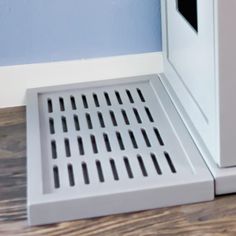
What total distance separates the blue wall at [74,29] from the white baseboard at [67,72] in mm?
11

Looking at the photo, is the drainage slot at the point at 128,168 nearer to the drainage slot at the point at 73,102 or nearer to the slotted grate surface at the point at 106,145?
the slotted grate surface at the point at 106,145

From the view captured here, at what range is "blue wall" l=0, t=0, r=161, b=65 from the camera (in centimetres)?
98

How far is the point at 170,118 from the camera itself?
0.89 metres

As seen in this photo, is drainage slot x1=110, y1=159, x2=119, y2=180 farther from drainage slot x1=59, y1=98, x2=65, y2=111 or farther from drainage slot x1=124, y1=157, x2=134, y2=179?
drainage slot x1=59, y1=98, x2=65, y2=111

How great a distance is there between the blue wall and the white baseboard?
11 millimetres

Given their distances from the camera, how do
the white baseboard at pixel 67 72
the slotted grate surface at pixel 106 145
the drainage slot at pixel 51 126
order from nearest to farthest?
the slotted grate surface at pixel 106 145 → the drainage slot at pixel 51 126 → the white baseboard at pixel 67 72

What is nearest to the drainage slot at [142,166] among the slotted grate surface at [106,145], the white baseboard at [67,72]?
the slotted grate surface at [106,145]

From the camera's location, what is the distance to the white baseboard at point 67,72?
1.00 meters

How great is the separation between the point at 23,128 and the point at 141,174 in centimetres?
24

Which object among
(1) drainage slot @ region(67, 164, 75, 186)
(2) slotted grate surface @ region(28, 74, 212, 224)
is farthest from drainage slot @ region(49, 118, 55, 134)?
(1) drainage slot @ region(67, 164, 75, 186)

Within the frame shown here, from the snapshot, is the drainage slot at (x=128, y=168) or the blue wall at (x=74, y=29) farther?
the blue wall at (x=74, y=29)

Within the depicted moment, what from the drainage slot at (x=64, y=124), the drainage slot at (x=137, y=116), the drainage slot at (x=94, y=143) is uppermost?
the drainage slot at (x=94, y=143)

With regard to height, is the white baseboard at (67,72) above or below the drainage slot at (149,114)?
above

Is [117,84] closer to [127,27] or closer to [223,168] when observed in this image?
[127,27]
